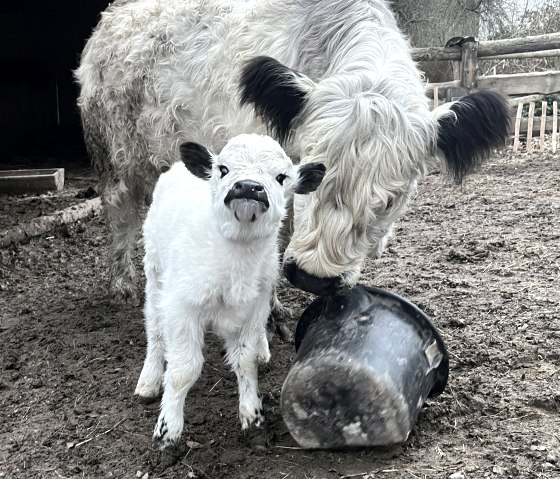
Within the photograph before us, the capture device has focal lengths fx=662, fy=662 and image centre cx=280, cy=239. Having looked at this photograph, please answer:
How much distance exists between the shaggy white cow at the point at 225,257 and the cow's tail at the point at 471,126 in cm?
103

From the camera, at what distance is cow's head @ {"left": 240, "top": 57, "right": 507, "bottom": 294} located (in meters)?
3.24

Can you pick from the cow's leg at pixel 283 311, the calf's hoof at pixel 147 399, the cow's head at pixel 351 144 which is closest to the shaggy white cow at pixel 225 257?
the cow's head at pixel 351 144

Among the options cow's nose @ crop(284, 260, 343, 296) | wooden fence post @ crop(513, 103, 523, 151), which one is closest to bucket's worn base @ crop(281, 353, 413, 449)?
cow's nose @ crop(284, 260, 343, 296)

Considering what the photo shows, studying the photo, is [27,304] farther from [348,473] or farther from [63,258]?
[348,473]

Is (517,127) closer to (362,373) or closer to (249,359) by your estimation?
(249,359)

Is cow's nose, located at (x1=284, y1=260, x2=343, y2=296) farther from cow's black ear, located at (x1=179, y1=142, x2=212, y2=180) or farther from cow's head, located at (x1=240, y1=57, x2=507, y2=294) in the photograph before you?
cow's black ear, located at (x1=179, y1=142, x2=212, y2=180)

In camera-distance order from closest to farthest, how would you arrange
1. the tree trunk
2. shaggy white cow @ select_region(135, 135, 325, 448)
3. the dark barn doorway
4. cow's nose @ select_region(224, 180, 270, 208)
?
1. cow's nose @ select_region(224, 180, 270, 208)
2. shaggy white cow @ select_region(135, 135, 325, 448)
3. the dark barn doorway
4. the tree trunk

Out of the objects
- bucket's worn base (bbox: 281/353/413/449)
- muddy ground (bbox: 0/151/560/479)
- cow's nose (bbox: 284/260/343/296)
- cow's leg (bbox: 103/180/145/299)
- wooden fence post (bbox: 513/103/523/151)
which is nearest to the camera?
bucket's worn base (bbox: 281/353/413/449)

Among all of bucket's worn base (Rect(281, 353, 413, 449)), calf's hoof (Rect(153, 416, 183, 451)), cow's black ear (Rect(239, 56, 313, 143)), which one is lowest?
calf's hoof (Rect(153, 416, 183, 451))

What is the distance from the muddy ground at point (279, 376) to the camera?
2.92 metres

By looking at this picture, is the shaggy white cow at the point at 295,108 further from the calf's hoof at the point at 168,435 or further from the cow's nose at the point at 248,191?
the calf's hoof at the point at 168,435

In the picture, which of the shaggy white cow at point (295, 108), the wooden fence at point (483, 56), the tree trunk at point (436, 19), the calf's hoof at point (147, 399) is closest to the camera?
the shaggy white cow at point (295, 108)

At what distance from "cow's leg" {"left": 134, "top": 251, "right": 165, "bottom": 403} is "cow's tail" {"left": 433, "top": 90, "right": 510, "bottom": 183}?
1703 millimetres

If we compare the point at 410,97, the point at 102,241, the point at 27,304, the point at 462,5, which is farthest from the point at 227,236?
the point at 462,5
